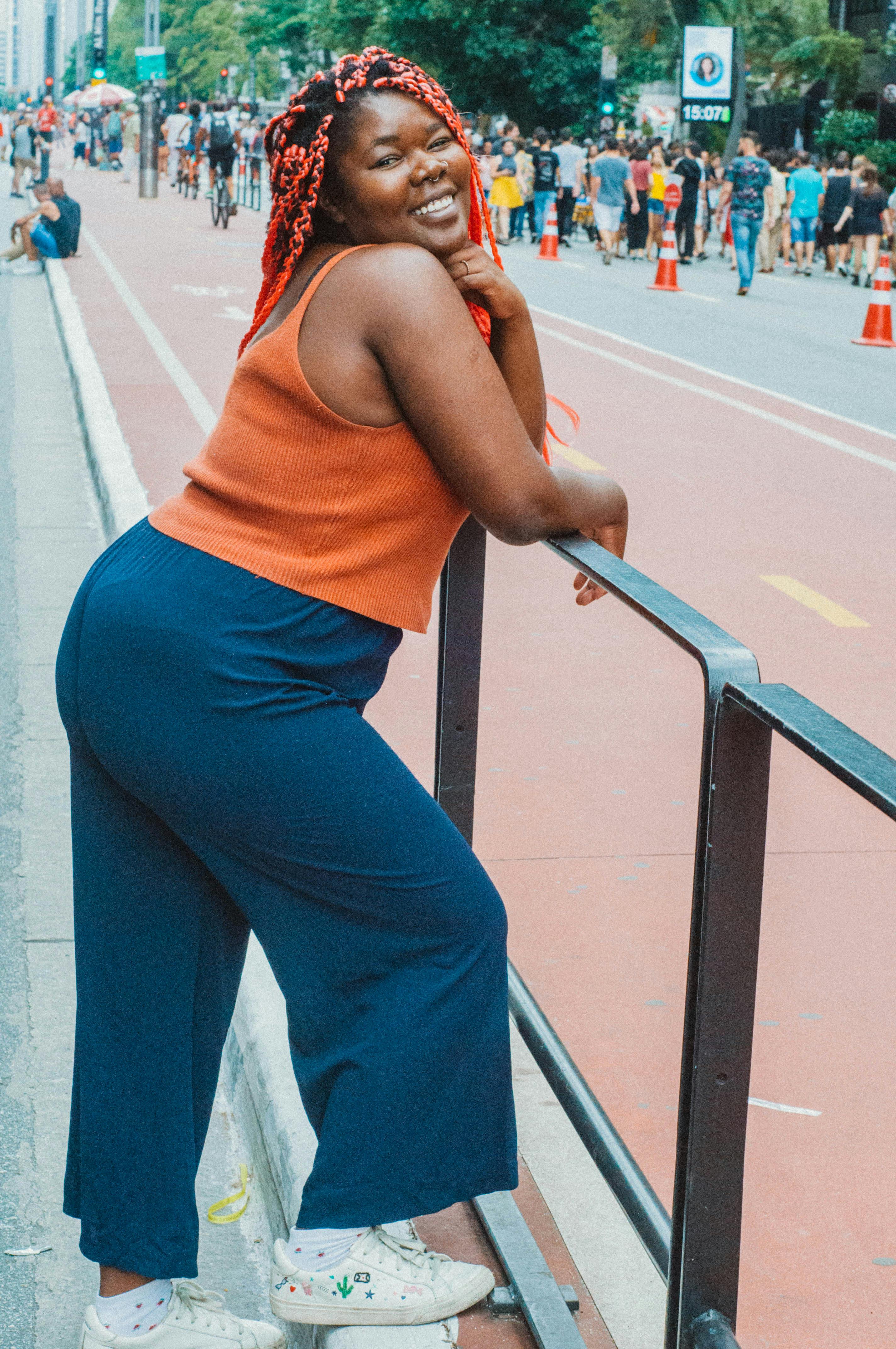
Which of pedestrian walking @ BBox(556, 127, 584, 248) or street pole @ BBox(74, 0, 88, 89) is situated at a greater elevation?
street pole @ BBox(74, 0, 88, 89)

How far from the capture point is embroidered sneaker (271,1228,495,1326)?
2.30m

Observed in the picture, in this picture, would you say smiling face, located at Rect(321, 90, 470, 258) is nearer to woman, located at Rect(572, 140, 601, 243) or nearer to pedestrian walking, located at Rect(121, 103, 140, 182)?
woman, located at Rect(572, 140, 601, 243)

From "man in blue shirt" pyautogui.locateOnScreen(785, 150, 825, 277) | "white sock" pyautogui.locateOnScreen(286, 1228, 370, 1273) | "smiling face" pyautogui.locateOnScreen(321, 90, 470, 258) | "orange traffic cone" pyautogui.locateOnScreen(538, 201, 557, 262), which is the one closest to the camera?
"smiling face" pyautogui.locateOnScreen(321, 90, 470, 258)

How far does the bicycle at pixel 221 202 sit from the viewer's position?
1209 inches

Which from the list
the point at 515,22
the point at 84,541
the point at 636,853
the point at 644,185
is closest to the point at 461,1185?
the point at 636,853

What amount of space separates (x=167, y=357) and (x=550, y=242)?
14.6m

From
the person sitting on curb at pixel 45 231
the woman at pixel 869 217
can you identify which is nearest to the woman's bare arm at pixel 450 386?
the person sitting on curb at pixel 45 231

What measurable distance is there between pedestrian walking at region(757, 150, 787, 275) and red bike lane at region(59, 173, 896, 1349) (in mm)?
17600

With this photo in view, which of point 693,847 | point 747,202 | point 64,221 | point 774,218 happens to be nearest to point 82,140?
point 774,218

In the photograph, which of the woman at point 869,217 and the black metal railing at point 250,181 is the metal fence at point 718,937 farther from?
the black metal railing at point 250,181

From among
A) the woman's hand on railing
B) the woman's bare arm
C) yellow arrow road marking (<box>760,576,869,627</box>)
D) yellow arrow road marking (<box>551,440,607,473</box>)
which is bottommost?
yellow arrow road marking (<box>760,576,869,627</box>)

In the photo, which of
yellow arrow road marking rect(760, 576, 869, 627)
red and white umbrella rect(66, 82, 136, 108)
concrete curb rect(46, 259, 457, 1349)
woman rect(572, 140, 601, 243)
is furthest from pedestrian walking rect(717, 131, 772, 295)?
red and white umbrella rect(66, 82, 136, 108)

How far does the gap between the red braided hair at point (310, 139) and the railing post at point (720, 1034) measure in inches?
29.7

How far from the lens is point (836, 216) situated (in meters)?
25.5
